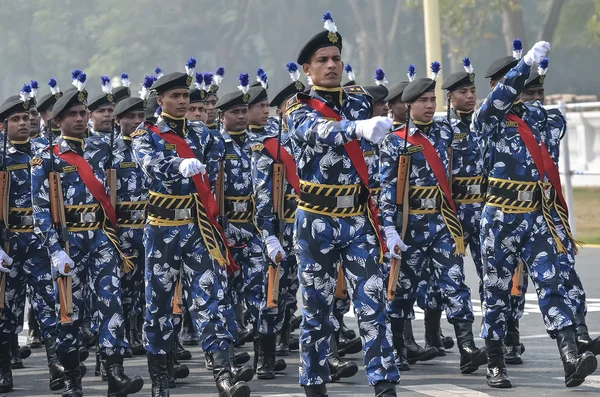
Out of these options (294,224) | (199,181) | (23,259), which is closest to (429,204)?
(199,181)

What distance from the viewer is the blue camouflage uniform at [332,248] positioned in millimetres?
8336

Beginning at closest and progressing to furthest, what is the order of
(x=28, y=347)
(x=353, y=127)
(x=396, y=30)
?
(x=353, y=127), (x=28, y=347), (x=396, y=30)

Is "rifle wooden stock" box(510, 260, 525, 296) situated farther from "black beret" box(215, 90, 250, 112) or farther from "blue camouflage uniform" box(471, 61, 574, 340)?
"black beret" box(215, 90, 250, 112)

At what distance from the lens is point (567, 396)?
923 centimetres

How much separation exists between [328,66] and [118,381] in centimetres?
286

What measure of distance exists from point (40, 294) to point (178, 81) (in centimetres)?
236

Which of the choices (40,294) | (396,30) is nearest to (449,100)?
(40,294)

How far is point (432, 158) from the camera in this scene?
431 inches

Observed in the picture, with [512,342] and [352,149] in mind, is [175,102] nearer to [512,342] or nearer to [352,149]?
[352,149]

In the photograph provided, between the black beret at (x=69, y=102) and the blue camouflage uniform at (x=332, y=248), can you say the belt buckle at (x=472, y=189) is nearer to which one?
the blue camouflage uniform at (x=332, y=248)

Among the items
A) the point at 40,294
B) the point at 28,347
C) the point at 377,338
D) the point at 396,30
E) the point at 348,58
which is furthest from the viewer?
the point at 348,58

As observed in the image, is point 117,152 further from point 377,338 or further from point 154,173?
point 377,338

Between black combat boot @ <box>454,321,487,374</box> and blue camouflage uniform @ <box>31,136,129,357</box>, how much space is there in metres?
2.52

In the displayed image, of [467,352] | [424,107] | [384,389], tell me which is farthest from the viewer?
[424,107]
